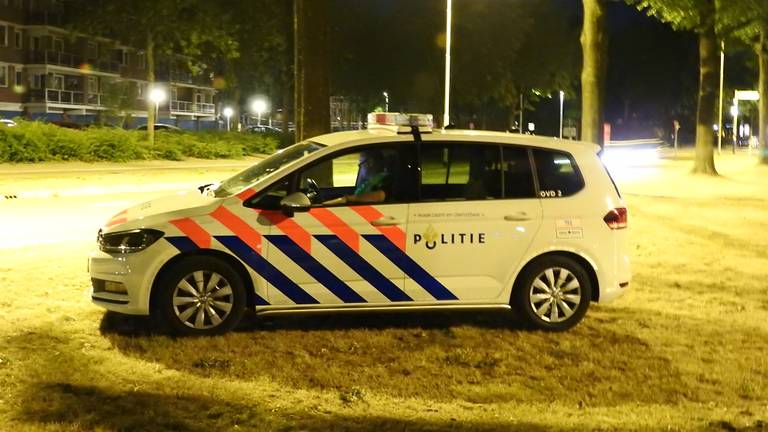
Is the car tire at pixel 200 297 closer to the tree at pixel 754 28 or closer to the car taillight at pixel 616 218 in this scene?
the car taillight at pixel 616 218

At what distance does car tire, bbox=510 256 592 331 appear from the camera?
7.36m

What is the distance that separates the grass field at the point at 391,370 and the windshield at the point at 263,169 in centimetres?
107

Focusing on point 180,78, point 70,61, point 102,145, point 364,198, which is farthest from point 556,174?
point 180,78

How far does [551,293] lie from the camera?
24.3ft

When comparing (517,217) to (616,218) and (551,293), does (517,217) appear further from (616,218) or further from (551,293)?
(616,218)

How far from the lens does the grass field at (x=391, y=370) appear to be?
515 cm

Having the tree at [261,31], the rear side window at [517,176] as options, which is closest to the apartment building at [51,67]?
the tree at [261,31]

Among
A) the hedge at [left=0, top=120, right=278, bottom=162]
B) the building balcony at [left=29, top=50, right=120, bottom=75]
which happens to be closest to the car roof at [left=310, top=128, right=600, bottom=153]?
the hedge at [left=0, top=120, right=278, bottom=162]

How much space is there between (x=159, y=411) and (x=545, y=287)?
3.37m

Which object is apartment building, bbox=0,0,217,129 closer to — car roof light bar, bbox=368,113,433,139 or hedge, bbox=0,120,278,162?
hedge, bbox=0,120,278,162

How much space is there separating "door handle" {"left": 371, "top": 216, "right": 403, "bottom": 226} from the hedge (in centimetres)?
2557

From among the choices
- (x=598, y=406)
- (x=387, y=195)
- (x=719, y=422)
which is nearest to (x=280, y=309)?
(x=387, y=195)

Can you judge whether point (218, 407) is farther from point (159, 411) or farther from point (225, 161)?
point (225, 161)

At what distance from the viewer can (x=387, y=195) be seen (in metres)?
7.16
